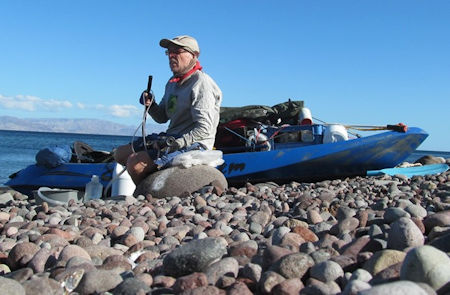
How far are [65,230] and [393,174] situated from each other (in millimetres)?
5732

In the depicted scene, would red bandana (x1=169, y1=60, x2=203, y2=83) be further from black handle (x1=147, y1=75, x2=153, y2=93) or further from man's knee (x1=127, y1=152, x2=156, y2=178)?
man's knee (x1=127, y1=152, x2=156, y2=178)

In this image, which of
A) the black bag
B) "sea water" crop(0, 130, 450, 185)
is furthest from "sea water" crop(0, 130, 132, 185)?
the black bag

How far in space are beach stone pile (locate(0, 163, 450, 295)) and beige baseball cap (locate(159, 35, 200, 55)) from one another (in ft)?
7.29

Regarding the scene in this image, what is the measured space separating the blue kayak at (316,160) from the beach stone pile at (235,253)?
3.51 m

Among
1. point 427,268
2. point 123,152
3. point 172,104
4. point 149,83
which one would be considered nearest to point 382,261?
point 427,268

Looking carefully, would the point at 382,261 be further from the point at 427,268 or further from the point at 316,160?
the point at 316,160

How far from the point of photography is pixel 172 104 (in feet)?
19.9

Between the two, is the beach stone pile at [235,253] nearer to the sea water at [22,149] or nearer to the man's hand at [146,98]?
the man's hand at [146,98]

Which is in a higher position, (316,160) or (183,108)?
(183,108)

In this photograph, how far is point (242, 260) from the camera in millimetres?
2211

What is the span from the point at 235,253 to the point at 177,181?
11.6 ft

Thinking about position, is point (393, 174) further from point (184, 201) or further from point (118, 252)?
point (118, 252)

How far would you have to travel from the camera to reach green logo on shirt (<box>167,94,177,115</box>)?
602cm

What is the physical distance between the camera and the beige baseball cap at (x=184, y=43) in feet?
18.9
